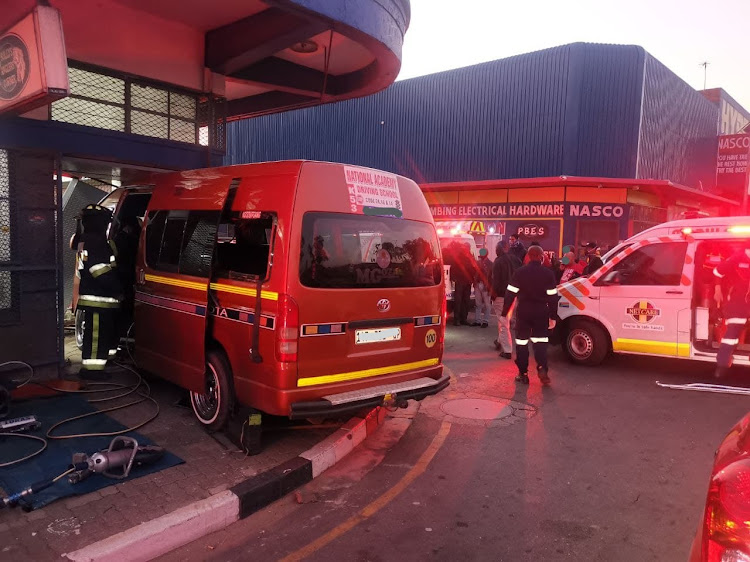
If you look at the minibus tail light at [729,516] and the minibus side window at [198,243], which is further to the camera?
the minibus side window at [198,243]

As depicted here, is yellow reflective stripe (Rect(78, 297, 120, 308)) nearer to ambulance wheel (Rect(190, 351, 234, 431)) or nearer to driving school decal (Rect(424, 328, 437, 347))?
ambulance wheel (Rect(190, 351, 234, 431))

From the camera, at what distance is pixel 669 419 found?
6203 mm

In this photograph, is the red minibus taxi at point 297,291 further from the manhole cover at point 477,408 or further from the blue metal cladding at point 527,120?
the blue metal cladding at point 527,120

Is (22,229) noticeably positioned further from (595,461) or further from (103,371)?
(595,461)

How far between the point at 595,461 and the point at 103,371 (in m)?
5.61

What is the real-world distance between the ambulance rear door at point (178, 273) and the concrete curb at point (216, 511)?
51.4 inches

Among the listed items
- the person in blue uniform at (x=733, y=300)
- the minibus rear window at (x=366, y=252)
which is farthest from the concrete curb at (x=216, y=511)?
the person in blue uniform at (x=733, y=300)

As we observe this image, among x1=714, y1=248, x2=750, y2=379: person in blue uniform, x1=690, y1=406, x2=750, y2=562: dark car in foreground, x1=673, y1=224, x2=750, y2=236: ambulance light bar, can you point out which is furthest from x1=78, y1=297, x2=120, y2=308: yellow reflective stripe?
x1=714, y1=248, x2=750, y2=379: person in blue uniform

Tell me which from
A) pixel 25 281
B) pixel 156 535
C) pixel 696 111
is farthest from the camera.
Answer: pixel 696 111

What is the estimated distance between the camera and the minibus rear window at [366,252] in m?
4.63

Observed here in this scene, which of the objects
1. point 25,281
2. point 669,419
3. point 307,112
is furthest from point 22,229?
point 307,112

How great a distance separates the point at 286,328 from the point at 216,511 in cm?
139

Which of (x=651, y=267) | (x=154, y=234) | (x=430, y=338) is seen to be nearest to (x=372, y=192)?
(x=430, y=338)

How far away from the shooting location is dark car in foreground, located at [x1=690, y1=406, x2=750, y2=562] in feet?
6.12
